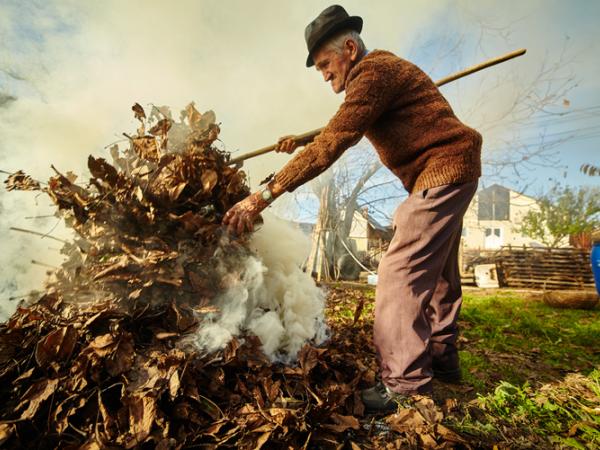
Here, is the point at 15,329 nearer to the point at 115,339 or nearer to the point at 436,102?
the point at 115,339

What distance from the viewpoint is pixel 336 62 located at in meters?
2.27

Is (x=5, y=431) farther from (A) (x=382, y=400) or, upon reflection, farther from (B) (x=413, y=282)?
(B) (x=413, y=282)

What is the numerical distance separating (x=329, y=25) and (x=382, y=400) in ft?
8.19

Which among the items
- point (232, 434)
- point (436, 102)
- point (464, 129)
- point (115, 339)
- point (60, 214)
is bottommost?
point (232, 434)

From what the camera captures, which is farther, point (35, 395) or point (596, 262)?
point (596, 262)

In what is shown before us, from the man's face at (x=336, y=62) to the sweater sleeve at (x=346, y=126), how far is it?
0.37 metres

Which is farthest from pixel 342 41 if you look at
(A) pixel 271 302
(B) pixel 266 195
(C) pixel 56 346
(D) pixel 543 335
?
(D) pixel 543 335

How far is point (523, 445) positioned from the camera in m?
1.55

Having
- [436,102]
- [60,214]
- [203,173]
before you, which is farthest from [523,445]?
[60,214]

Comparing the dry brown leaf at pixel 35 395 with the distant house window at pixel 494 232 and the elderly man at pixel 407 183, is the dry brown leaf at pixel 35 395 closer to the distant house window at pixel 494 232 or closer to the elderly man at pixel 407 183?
the elderly man at pixel 407 183

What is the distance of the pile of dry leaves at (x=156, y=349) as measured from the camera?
1.38 metres

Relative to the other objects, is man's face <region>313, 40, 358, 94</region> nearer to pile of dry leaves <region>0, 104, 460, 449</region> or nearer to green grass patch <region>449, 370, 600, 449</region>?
pile of dry leaves <region>0, 104, 460, 449</region>

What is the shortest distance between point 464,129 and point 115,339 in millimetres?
2354

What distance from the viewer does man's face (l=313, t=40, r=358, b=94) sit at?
222 cm
